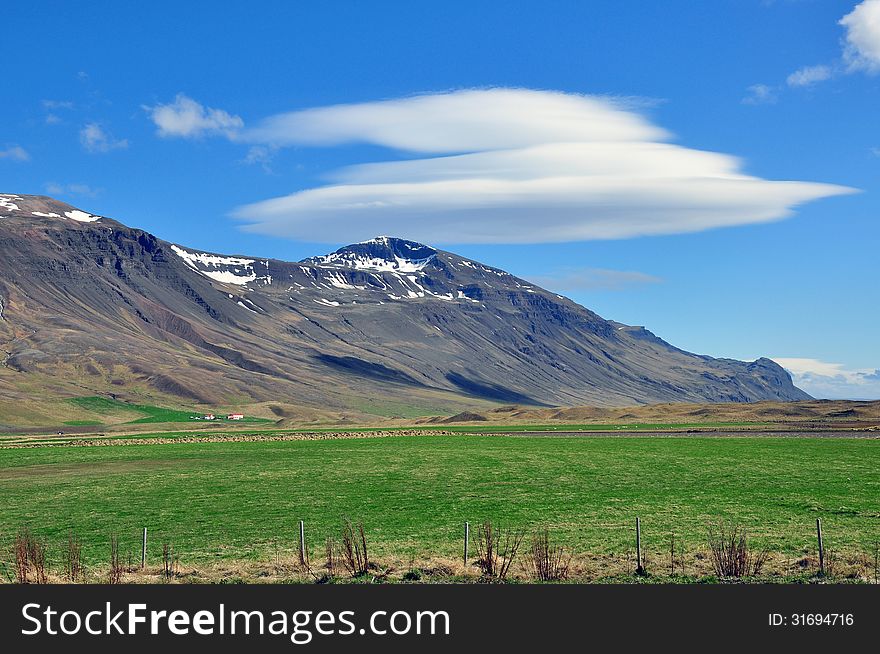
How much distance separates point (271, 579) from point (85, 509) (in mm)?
27813

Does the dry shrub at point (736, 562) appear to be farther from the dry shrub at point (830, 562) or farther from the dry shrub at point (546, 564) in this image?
the dry shrub at point (546, 564)

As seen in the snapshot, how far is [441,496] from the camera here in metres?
55.7

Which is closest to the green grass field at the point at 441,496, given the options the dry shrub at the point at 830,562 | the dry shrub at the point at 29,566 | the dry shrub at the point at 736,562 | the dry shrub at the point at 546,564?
the dry shrub at the point at 830,562

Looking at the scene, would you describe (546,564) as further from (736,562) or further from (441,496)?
(441,496)

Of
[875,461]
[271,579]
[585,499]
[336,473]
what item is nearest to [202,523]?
[271,579]

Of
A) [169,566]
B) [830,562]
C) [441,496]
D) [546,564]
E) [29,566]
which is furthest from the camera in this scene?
[441,496]

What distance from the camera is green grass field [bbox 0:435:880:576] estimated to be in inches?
1517

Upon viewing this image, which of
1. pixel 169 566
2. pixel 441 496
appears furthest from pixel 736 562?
pixel 441 496

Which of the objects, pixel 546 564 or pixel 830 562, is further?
pixel 830 562

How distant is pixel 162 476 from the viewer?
248 feet

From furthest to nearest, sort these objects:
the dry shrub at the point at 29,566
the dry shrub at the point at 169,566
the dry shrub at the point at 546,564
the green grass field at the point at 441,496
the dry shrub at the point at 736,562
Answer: the green grass field at the point at 441,496
the dry shrub at the point at 169,566
the dry shrub at the point at 736,562
the dry shrub at the point at 546,564
the dry shrub at the point at 29,566

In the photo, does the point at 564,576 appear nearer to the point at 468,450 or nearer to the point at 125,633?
the point at 125,633

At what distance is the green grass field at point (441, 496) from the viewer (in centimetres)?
3853

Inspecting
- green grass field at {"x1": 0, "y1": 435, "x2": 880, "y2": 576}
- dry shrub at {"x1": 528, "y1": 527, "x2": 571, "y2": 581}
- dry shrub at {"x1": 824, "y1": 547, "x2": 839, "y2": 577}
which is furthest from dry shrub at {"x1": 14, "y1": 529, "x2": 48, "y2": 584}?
dry shrub at {"x1": 824, "y1": 547, "x2": 839, "y2": 577}
